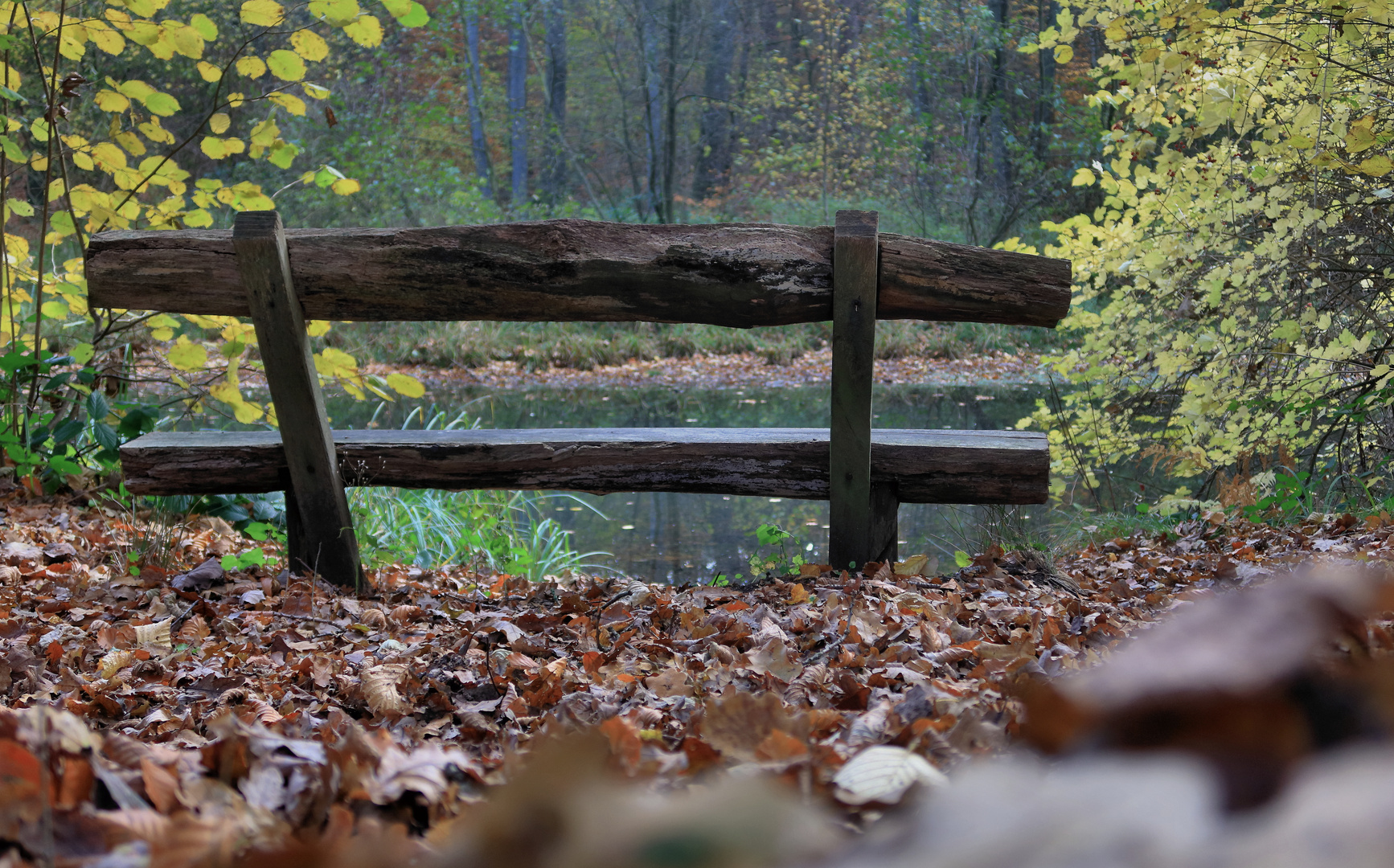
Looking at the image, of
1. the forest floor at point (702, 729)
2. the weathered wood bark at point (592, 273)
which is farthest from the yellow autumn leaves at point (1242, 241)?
the forest floor at point (702, 729)

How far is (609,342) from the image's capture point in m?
14.1

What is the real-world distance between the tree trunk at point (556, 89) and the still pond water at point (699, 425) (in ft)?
26.2

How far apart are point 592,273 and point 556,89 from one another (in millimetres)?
17682

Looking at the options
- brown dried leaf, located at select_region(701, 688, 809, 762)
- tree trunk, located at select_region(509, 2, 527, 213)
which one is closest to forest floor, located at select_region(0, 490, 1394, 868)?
brown dried leaf, located at select_region(701, 688, 809, 762)

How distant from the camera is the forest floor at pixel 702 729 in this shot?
56 centimetres

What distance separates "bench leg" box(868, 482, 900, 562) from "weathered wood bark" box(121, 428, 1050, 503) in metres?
0.03

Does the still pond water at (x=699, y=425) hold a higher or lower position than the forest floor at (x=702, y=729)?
lower

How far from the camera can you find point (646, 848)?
55 centimetres

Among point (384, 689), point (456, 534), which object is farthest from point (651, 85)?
point (384, 689)

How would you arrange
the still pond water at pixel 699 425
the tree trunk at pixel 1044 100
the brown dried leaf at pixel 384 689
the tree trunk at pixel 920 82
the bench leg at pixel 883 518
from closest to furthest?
1. the brown dried leaf at pixel 384 689
2. the bench leg at pixel 883 518
3. the still pond water at pixel 699 425
4. the tree trunk at pixel 1044 100
5. the tree trunk at pixel 920 82

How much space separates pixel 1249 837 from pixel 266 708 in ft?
6.03

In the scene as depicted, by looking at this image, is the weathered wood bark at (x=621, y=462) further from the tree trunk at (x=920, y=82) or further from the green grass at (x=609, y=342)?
the tree trunk at (x=920, y=82)

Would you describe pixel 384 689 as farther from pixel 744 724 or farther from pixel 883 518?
pixel 883 518

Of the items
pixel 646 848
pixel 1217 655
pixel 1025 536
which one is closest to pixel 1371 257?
pixel 1025 536
